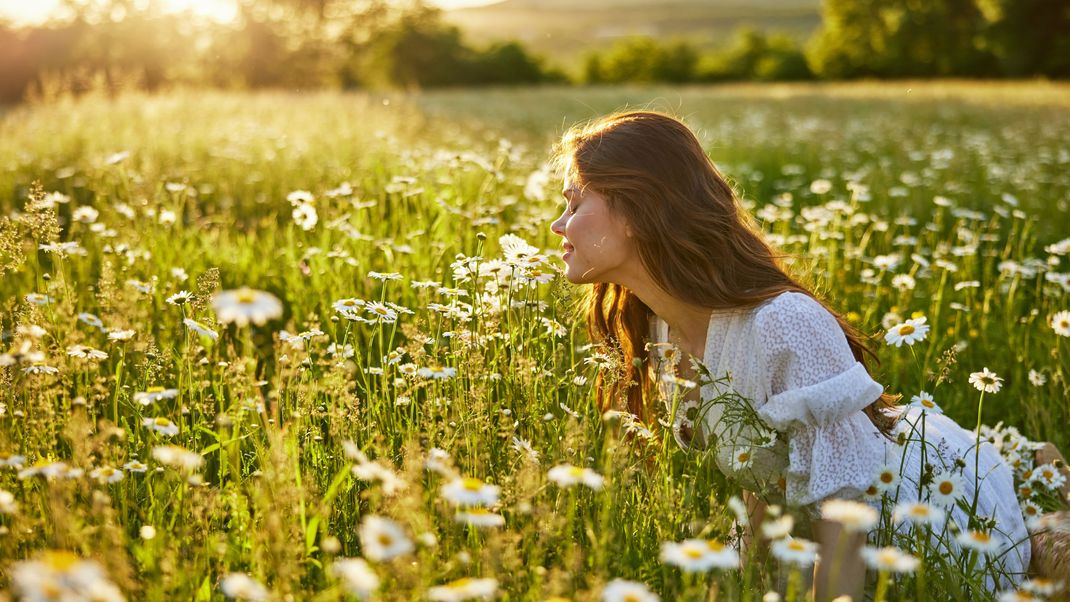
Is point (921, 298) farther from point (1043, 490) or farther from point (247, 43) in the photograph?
point (247, 43)

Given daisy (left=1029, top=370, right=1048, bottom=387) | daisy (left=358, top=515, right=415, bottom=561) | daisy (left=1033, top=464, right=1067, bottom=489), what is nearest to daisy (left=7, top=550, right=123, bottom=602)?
daisy (left=358, top=515, right=415, bottom=561)

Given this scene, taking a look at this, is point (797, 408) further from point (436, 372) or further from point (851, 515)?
point (851, 515)

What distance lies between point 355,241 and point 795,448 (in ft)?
7.59

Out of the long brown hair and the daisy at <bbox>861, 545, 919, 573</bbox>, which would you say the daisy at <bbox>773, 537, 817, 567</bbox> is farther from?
the long brown hair

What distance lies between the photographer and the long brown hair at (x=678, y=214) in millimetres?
2531

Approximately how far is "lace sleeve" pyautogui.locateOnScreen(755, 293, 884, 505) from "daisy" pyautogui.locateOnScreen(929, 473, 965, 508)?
0.20m

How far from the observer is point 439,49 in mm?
48906

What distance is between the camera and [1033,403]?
137 inches

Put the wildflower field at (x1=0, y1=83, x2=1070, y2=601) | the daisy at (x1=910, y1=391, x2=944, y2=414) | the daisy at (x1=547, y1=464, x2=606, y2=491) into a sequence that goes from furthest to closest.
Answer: the daisy at (x1=910, y1=391, x2=944, y2=414), the wildflower field at (x1=0, y1=83, x2=1070, y2=601), the daisy at (x1=547, y1=464, x2=606, y2=491)

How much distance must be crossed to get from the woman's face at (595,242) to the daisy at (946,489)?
95 centimetres

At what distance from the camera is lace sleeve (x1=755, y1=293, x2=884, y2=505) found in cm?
225

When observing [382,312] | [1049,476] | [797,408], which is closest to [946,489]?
[797,408]

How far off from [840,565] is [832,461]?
242 mm

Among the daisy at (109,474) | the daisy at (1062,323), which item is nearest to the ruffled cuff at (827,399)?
the daisy at (1062,323)
